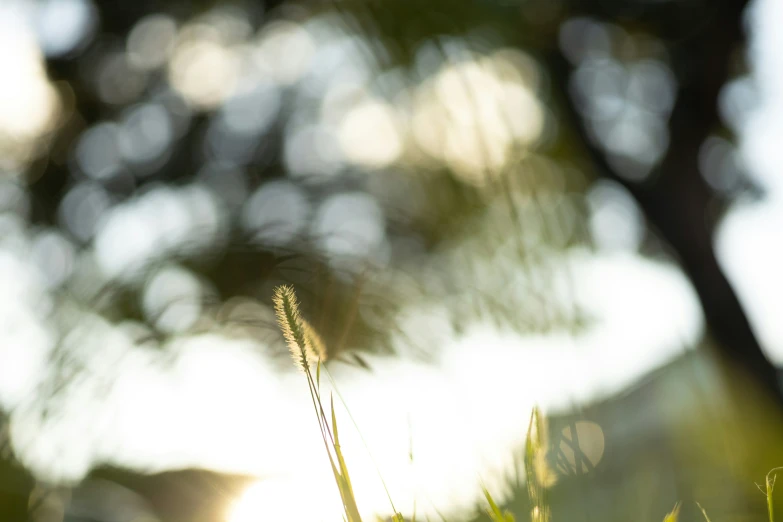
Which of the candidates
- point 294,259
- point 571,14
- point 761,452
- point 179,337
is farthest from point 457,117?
point 571,14

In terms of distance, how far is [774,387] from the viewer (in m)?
2.88

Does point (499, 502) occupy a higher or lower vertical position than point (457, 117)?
lower

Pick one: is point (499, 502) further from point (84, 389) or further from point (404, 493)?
point (84, 389)

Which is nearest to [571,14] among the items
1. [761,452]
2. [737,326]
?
[737,326]

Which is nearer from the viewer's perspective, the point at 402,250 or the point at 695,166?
the point at 402,250

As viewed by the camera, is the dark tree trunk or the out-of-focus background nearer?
the out-of-focus background

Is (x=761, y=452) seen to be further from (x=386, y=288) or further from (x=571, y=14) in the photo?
(x=571, y=14)

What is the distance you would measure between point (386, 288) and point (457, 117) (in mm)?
377

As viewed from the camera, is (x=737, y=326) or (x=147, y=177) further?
(x=147, y=177)

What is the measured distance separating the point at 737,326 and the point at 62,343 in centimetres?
339

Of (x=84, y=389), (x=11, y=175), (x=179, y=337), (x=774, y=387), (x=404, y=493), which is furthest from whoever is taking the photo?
(x=11, y=175)

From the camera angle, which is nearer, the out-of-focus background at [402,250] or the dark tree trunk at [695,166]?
the out-of-focus background at [402,250]

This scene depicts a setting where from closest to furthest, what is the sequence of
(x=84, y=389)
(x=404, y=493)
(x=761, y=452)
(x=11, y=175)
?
(x=404, y=493) < (x=84, y=389) < (x=761, y=452) < (x=11, y=175)

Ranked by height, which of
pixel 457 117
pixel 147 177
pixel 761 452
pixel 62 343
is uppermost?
pixel 147 177
